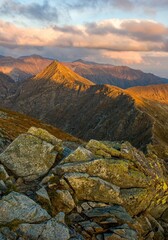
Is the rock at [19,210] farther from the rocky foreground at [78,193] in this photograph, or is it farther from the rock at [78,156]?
the rock at [78,156]

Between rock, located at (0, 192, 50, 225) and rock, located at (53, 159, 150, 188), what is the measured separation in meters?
4.34

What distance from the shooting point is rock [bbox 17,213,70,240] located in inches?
715

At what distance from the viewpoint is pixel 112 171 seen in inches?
973

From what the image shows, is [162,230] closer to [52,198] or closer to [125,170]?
[125,170]

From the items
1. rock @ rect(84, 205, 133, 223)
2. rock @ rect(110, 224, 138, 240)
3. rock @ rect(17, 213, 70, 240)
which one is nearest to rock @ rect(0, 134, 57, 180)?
rock @ rect(84, 205, 133, 223)

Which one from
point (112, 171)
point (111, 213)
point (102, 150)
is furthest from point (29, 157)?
point (111, 213)

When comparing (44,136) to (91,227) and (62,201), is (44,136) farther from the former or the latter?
(91,227)

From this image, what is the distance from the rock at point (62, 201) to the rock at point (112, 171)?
205cm

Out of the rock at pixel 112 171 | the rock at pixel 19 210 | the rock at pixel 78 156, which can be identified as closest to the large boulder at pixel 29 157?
the rock at pixel 78 156

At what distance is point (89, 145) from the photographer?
1071 inches

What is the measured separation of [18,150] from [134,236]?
11327 millimetres

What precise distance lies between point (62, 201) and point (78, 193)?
1.47 metres

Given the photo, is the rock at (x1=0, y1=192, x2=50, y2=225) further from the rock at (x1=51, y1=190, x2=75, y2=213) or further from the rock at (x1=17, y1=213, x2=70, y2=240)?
the rock at (x1=51, y1=190, x2=75, y2=213)

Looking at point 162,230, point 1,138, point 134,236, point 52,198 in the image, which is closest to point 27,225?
point 52,198
